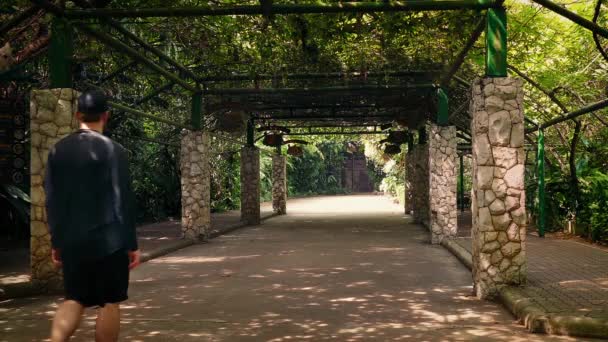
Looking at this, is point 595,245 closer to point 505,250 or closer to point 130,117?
point 505,250

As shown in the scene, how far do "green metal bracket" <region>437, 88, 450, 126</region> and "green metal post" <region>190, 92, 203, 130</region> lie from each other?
5.47m

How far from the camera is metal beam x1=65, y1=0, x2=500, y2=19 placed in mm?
7070

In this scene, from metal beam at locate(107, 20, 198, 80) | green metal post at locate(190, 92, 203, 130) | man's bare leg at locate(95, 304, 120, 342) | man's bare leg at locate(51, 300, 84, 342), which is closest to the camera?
man's bare leg at locate(51, 300, 84, 342)

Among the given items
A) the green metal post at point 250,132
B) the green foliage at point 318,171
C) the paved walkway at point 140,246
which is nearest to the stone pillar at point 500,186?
the paved walkway at point 140,246

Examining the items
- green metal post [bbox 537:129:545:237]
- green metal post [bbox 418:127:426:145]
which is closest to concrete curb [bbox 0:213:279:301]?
green metal post [bbox 418:127:426:145]

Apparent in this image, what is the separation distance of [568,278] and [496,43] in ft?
9.84

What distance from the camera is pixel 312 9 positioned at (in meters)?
7.18

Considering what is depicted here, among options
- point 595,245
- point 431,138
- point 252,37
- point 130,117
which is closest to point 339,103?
point 431,138

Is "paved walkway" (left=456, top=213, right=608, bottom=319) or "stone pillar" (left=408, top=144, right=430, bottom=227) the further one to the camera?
"stone pillar" (left=408, top=144, right=430, bottom=227)

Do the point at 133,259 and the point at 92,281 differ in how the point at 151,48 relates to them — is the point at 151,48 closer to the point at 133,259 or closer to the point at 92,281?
the point at 133,259

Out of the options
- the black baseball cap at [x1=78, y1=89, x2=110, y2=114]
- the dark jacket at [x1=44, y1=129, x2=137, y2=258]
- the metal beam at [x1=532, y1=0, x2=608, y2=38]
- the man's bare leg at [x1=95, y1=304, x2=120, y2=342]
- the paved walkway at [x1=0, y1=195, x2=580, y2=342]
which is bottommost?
the paved walkway at [x1=0, y1=195, x2=580, y2=342]

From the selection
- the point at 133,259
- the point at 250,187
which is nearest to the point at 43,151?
the point at 133,259

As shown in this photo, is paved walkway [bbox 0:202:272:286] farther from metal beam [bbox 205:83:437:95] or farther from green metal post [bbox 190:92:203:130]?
metal beam [bbox 205:83:437:95]

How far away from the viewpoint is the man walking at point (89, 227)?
338 cm
